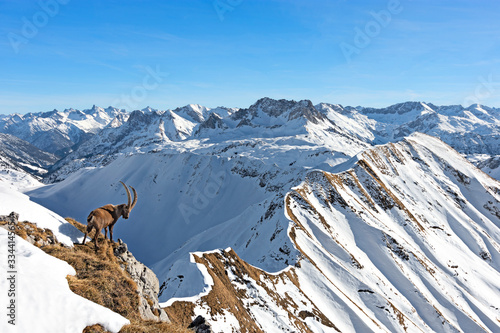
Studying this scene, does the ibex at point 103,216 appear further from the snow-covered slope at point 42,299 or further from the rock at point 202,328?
the rock at point 202,328

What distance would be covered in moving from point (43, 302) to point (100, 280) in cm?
464

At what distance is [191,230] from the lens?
420 ft

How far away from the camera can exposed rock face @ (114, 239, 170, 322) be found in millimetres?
16994

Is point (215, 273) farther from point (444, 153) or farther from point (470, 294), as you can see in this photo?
point (444, 153)

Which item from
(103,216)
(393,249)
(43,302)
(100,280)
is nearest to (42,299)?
(43,302)

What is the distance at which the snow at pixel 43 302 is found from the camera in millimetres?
Result: 8695

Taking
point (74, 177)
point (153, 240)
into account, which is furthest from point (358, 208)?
point (74, 177)

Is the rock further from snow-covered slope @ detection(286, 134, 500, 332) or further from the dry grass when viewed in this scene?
snow-covered slope @ detection(286, 134, 500, 332)

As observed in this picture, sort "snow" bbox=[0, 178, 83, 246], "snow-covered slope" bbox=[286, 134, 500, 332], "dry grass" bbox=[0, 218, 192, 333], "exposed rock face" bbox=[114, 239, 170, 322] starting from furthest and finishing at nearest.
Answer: "snow-covered slope" bbox=[286, 134, 500, 332]
"exposed rock face" bbox=[114, 239, 170, 322]
"snow" bbox=[0, 178, 83, 246]
"dry grass" bbox=[0, 218, 192, 333]

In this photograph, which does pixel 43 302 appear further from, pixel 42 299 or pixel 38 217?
pixel 38 217

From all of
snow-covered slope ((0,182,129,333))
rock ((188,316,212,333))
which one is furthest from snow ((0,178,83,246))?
rock ((188,316,212,333))

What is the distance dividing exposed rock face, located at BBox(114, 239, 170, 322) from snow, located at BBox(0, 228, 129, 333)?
575 cm

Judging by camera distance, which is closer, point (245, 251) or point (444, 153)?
point (245, 251)

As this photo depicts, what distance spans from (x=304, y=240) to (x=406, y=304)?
78.8 feet
